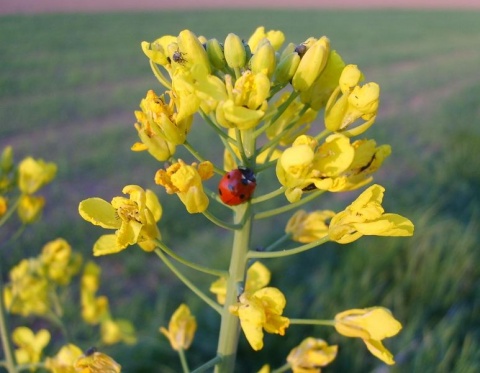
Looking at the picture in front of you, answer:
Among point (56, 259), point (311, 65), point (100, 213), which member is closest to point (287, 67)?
point (311, 65)

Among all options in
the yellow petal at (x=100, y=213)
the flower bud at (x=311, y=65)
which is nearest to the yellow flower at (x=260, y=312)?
the yellow petal at (x=100, y=213)

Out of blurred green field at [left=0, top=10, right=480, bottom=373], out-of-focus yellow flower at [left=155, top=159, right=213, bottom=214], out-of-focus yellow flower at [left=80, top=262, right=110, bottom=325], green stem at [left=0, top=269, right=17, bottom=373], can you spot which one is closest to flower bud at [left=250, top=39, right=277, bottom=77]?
out-of-focus yellow flower at [left=155, top=159, right=213, bottom=214]

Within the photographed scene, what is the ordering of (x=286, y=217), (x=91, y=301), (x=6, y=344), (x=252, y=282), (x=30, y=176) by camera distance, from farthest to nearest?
(x=286, y=217) < (x=91, y=301) < (x=30, y=176) < (x=6, y=344) < (x=252, y=282)

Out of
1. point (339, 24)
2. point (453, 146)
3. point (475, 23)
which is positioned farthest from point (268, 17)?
point (453, 146)

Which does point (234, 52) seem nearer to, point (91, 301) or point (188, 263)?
point (188, 263)

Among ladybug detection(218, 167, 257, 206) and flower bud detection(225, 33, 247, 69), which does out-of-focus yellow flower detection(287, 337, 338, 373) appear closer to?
ladybug detection(218, 167, 257, 206)

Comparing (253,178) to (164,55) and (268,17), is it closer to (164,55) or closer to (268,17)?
(164,55)
